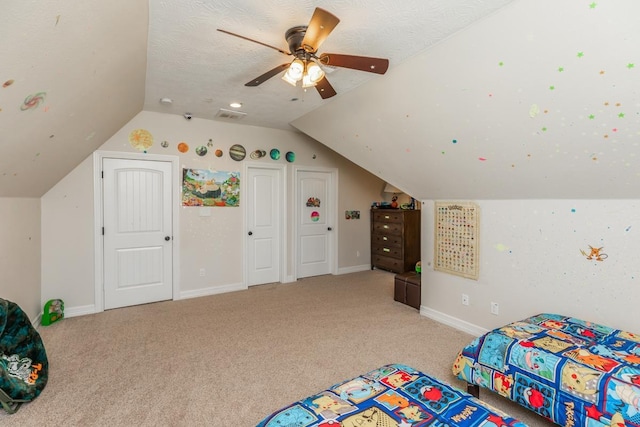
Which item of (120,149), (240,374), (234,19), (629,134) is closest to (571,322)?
(629,134)

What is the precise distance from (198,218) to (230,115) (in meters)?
1.48

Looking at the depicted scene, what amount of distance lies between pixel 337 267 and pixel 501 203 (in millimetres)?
3274

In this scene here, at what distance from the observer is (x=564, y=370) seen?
66.3 inches

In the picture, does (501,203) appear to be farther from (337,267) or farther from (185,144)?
(185,144)

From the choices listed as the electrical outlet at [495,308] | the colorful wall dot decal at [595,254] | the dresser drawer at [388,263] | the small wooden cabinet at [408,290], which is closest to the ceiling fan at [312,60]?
the colorful wall dot decal at [595,254]

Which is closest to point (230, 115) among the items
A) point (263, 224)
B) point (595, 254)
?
point (263, 224)

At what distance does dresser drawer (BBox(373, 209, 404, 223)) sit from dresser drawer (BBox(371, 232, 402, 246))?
0.27m

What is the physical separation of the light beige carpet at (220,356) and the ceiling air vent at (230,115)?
2476mm

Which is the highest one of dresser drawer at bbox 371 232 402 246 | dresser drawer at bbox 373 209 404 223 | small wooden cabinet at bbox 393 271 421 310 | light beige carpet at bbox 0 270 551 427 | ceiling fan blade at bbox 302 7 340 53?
ceiling fan blade at bbox 302 7 340 53

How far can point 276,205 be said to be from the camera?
16.9ft

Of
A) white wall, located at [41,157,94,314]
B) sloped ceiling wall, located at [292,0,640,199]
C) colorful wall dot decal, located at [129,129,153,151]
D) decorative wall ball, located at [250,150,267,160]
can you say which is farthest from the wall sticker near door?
sloped ceiling wall, located at [292,0,640,199]

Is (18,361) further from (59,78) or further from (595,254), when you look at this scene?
(595,254)

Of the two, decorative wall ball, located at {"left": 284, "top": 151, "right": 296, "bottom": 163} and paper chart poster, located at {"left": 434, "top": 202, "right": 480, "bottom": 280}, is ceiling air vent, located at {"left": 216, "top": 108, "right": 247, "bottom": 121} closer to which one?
decorative wall ball, located at {"left": 284, "top": 151, "right": 296, "bottom": 163}

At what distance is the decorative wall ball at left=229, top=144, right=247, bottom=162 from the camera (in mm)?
4637
